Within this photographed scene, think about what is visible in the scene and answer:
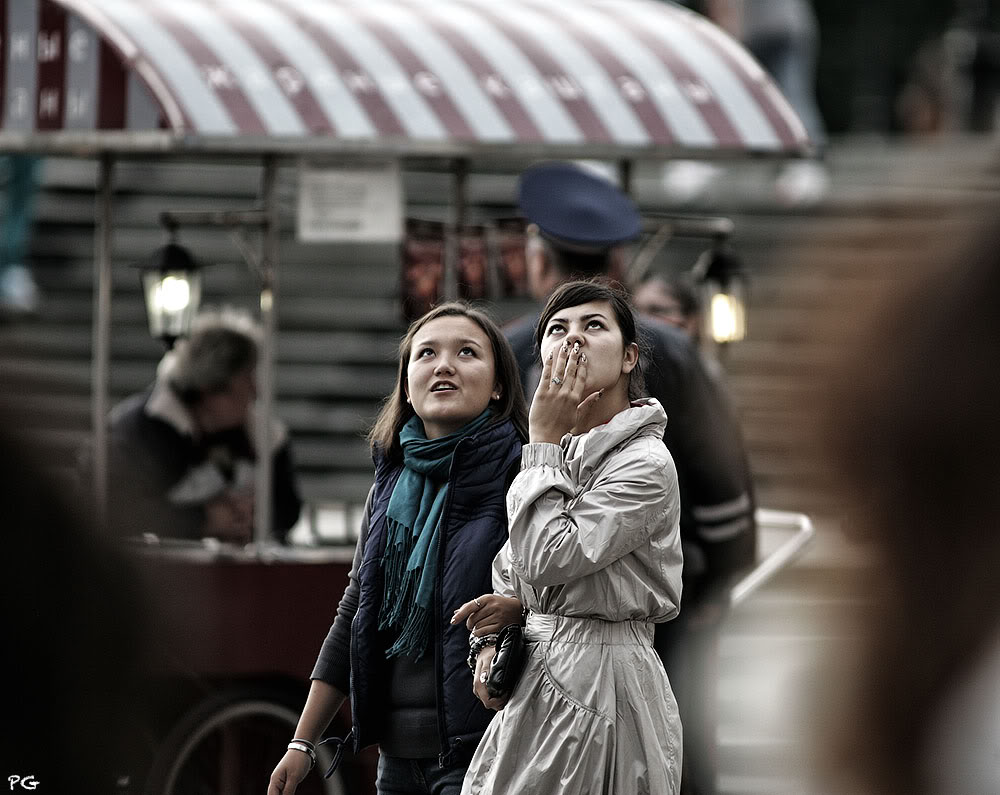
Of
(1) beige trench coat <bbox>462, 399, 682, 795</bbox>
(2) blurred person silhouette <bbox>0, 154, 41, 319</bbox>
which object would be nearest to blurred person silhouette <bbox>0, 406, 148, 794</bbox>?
(1) beige trench coat <bbox>462, 399, 682, 795</bbox>

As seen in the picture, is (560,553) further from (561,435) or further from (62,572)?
(62,572)

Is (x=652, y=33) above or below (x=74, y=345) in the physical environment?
above

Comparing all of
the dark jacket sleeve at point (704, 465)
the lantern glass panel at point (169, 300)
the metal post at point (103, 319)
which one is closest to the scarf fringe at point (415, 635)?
the dark jacket sleeve at point (704, 465)

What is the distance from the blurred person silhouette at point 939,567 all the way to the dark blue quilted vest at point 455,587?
254cm

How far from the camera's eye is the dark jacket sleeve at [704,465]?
530 cm

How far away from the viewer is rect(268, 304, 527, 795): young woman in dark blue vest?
3.64 m

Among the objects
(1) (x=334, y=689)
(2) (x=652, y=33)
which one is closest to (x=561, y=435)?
(1) (x=334, y=689)

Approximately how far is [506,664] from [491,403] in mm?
871

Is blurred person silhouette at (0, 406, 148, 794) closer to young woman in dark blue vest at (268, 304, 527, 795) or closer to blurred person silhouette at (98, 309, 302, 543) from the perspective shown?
young woman in dark blue vest at (268, 304, 527, 795)

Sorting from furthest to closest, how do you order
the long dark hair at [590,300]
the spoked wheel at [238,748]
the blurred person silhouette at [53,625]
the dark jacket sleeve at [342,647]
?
the spoked wheel at [238,748], the dark jacket sleeve at [342,647], the long dark hair at [590,300], the blurred person silhouette at [53,625]

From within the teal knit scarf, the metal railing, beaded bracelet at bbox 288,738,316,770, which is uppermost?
the teal knit scarf

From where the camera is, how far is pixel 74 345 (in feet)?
42.3

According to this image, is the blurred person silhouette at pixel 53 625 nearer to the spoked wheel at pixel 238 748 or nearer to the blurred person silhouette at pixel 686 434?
the blurred person silhouette at pixel 686 434

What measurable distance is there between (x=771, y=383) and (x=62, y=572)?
0.73 meters
